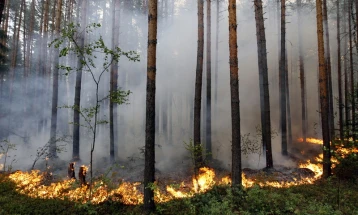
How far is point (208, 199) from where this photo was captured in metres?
6.70

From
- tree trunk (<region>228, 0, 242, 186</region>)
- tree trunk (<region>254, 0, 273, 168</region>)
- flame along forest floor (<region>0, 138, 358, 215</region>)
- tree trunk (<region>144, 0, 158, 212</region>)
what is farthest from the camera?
tree trunk (<region>254, 0, 273, 168</region>)

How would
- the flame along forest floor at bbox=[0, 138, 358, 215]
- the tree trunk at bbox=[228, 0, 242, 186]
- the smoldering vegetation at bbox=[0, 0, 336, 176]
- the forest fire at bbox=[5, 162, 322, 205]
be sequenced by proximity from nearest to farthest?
the flame along forest floor at bbox=[0, 138, 358, 215] < the forest fire at bbox=[5, 162, 322, 205] < the tree trunk at bbox=[228, 0, 242, 186] < the smoldering vegetation at bbox=[0, 0, 336, 176]

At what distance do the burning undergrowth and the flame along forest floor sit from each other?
0.11ft

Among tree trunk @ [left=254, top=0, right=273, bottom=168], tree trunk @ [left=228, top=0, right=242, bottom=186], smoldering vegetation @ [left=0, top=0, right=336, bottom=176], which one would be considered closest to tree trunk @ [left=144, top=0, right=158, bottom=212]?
tree trunk @ [left=228, top=0, right=242, bottom=186]

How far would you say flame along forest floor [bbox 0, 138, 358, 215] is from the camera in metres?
6.05

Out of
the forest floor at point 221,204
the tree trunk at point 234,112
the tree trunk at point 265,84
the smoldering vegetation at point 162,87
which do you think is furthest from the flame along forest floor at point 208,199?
the smoldering vegetation at point 162,87

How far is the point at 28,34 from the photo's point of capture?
69.7 ft

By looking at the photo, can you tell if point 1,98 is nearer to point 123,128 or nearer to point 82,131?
point 82,131

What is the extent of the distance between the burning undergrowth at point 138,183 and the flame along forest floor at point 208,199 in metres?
0.03

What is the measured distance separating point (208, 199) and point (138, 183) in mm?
4016

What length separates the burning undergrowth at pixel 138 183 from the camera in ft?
23.3

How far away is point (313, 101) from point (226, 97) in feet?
44.8

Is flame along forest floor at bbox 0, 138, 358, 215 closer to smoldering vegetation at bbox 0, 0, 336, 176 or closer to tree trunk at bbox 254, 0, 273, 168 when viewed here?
tree trunk at bbox 254, 0, 273, 168

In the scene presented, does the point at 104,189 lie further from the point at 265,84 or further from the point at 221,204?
the point at 265,84
